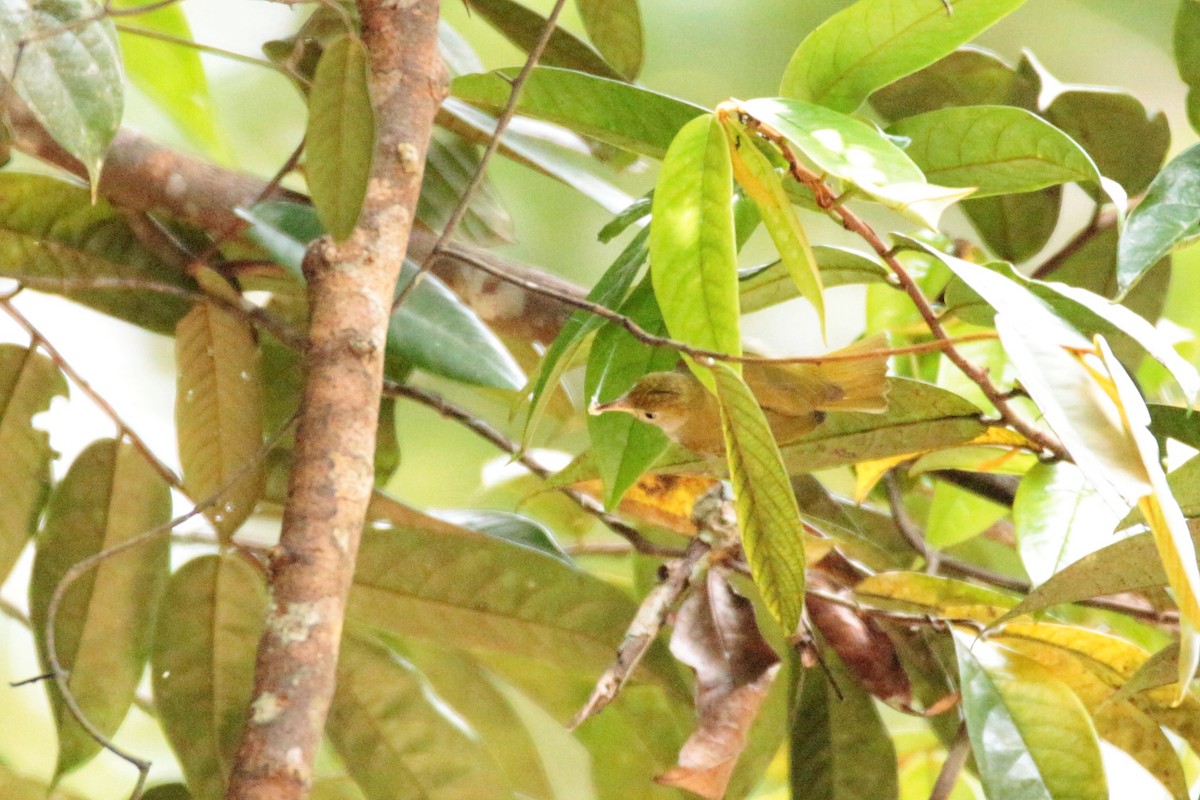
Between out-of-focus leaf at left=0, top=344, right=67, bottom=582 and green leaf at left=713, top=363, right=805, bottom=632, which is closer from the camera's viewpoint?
green leaf at left=713, top=363, right=805, bottom=632

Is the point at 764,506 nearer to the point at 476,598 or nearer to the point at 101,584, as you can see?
the point at 476,598

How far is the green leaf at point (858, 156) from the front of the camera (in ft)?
1.15

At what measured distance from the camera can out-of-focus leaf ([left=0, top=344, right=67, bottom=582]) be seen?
627 mm

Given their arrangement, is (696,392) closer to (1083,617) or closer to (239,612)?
(239,612)

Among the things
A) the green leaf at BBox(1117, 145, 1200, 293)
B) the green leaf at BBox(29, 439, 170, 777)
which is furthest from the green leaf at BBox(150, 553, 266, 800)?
the green leaf at BBox(1117, 145, 1200, 293)

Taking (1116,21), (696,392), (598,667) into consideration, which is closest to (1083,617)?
(598,667)

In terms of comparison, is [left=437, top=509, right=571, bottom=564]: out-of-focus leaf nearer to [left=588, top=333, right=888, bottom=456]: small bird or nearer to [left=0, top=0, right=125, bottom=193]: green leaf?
[left=588, top=333, right=888, bottom=456]: small bird

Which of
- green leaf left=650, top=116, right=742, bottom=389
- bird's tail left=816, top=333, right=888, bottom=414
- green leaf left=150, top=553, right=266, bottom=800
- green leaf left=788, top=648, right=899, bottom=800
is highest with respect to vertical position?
green leaf left=650, top=116, right=742, bottom=389

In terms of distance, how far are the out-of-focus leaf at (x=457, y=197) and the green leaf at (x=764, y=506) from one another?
15.7 inches

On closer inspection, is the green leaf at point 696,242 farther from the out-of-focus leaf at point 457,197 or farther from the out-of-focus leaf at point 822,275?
the out-of-focus leaf at point 457,197

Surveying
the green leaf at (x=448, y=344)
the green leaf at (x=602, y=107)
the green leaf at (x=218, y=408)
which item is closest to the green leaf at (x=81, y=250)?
the green leaf at (x=218, y=408)

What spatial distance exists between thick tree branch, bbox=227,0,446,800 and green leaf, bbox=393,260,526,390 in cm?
11

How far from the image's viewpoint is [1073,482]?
1.93 feet

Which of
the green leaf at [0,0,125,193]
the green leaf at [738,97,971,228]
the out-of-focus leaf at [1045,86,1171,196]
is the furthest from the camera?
the out-of-focus leaf at [1045,86,1171,196]
